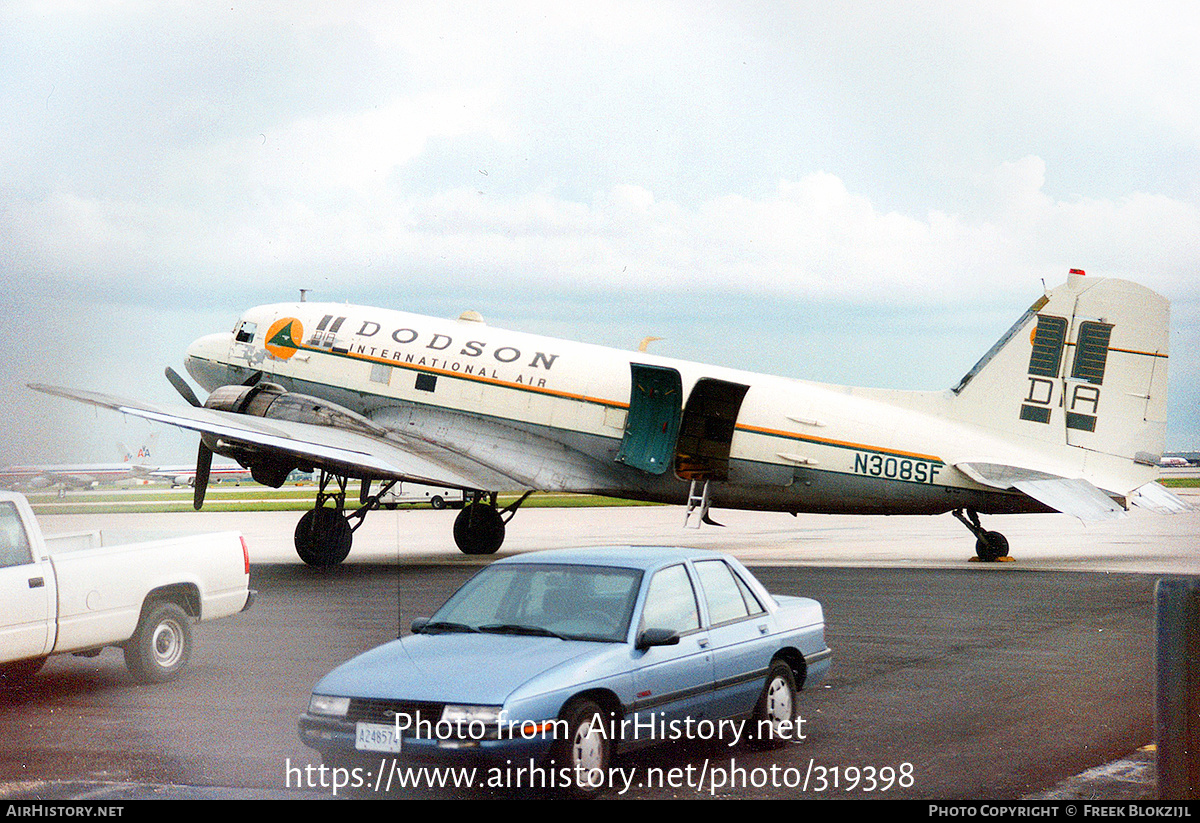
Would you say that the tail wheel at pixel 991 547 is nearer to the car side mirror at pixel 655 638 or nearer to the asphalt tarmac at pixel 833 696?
the asphalt tarmac at pixel 833 696

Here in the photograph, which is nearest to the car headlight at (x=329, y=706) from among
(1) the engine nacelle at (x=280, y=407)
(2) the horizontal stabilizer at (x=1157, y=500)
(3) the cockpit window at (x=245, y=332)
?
(1) the engine nacelle at (x=280, y=407)

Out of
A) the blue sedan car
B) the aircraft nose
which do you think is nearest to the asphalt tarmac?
the blue sedan car

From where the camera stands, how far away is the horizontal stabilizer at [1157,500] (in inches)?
767

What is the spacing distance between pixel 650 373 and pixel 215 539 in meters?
11.1

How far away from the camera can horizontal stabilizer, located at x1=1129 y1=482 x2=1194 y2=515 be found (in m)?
19.5

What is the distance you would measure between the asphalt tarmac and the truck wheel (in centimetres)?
14

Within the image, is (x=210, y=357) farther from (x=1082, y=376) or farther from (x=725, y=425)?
(x=1082, y=376)

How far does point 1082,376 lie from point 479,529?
39.4ft

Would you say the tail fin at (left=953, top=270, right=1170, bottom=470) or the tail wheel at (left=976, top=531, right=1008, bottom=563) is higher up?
the tail fin at (left=953, top=270, right=1170, bottom=470)

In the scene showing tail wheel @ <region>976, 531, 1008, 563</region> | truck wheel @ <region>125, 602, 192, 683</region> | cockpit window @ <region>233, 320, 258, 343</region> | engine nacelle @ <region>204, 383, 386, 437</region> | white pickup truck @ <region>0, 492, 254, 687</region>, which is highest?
cockpit window @ <region>233, 320, 258, 343</region>

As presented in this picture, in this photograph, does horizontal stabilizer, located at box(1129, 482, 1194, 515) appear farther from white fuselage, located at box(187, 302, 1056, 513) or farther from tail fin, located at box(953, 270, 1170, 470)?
white fuselage, located at box(187, 302, 1056, 513)

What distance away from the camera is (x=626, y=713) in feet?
22.6

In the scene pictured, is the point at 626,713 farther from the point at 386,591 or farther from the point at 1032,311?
the point at 1032,311

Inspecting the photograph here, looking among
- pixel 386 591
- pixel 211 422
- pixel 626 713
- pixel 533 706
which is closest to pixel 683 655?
pixel 626 713
